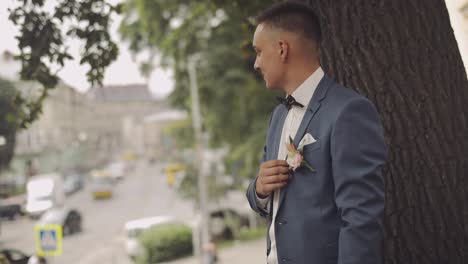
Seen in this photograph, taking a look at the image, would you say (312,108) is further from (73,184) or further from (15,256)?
(73,184)

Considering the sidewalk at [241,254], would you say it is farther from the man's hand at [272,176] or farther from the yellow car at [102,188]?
the man's hand at [272,176]

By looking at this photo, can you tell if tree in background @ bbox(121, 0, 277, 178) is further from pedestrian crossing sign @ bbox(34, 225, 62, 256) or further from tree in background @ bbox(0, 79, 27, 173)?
pedestrian crossing sign @ bbox(34, 225, 62, 256)

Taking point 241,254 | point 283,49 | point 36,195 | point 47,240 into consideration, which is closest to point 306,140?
point 283,49

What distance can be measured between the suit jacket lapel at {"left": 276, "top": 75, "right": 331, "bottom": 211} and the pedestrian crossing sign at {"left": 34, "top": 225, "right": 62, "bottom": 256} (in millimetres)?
6809

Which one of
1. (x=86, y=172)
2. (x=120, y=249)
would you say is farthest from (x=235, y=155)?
(x=86, y=172)

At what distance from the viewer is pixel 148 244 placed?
17.0m

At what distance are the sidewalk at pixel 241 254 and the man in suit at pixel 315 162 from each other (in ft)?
43.1

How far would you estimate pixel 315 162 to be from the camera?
1.55 meters

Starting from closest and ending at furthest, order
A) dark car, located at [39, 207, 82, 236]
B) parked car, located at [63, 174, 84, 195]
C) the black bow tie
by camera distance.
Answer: the black bow tie < dark car, located at [39, 207, 82, 236] < parked car, located at [63, 174, 84, 195]

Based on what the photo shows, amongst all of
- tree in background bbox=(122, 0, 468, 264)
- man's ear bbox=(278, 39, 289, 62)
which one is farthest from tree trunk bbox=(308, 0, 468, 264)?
man's ear bbox=(278, 39, 289, 62)

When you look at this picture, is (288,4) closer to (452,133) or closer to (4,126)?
(452,133)

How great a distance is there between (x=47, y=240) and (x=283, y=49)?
7060 millimetres

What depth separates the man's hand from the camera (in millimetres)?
1607

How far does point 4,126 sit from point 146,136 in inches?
2431
